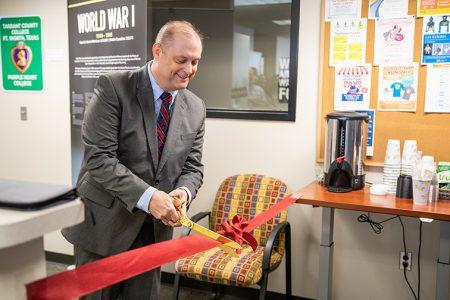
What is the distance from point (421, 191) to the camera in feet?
7.13

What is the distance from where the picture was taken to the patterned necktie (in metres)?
1.87

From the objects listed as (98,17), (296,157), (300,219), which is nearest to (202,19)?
(98,17)

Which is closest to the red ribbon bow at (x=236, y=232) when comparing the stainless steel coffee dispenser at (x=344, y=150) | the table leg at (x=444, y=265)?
the stainless steel coffee dispenser at (x=344, y=150)

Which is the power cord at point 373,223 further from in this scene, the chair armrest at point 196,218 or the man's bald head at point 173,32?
the man's bald head at point 173,32

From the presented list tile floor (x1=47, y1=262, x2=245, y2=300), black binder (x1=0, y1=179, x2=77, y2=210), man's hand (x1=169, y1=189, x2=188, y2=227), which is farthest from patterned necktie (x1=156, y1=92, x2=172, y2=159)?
tile floor (x1=47, y1=262, x2=245, y2=300)

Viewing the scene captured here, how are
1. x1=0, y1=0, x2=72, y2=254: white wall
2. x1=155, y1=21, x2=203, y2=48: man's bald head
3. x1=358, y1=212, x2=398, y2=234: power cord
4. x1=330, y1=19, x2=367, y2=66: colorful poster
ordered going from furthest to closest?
x1=0, y1=0, x2=72, y2=254: white wall
x1=358, y1=212, x2=398, y2=234: power cord
x1=330, y1=19, x2=367, y2=66: colorful poster
x1=155, y1=21, x2=203, y2=48: man's bald head

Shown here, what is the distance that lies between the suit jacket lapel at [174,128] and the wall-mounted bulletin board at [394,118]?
1183mm

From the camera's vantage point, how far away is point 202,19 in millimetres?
3285

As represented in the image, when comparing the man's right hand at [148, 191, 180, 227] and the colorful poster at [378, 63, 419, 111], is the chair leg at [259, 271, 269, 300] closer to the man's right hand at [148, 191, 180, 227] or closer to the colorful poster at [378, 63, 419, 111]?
→ the man's right hand at [148, 191, 180, 227]

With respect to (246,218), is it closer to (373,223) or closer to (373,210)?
(373,223)

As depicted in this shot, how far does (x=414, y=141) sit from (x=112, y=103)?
1.70 meters

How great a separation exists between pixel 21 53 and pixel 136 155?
97.0 inches

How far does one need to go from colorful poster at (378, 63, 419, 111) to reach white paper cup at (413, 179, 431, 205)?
622mm

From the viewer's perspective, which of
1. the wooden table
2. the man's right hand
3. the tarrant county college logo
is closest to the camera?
the man's right hand
